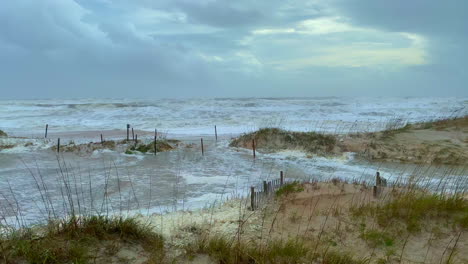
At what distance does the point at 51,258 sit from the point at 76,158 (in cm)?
1152

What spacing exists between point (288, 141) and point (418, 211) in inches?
435

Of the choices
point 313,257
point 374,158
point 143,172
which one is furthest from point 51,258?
point 374,158

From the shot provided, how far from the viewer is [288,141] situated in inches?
660

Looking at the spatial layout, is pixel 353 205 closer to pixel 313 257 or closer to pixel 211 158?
pixel 313 257

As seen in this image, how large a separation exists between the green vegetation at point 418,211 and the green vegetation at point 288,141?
952 cm

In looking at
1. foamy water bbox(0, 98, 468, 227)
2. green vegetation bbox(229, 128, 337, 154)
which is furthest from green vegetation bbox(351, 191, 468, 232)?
green vegetation bbox(229, 128, 337, 154)

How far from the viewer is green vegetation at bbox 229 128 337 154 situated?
52.4ft

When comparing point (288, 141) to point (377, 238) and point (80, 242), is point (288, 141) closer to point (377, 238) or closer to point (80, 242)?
point (377, 238)

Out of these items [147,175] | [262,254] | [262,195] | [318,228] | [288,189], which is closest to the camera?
[262,254]

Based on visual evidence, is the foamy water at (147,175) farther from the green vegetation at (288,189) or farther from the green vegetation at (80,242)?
the green vegetation at (80,242)

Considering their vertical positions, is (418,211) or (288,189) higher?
(418,211)

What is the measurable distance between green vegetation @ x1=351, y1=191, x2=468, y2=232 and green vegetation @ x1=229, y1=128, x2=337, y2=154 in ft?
31.2

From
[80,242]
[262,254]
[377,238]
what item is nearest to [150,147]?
[80,242]

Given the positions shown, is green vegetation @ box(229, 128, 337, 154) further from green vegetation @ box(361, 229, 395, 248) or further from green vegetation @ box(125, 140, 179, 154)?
green vegetation @ box(361, 229, 395, 248)
